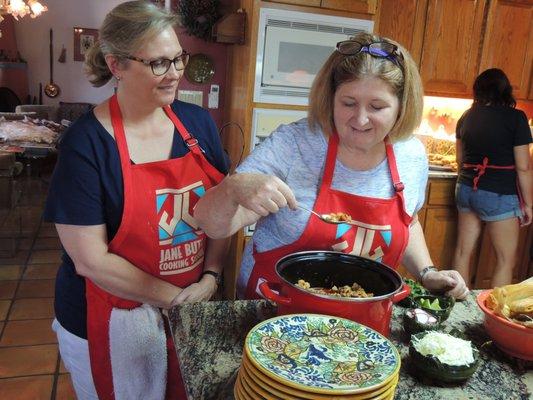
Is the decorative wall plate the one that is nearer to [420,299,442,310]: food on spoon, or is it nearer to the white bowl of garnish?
[420,299,442,310]: food on spoon

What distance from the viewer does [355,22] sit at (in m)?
3.00

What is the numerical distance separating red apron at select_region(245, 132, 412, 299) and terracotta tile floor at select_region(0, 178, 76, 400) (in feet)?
5.27

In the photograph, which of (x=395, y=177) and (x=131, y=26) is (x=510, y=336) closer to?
(x=395, y=177)

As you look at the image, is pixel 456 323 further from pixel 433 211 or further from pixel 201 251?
pixel 433 211

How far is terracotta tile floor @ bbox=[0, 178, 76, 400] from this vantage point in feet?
8.04

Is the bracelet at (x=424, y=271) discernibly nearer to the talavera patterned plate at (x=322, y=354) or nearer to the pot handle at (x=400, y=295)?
the pot handle at (x=400, y=295)

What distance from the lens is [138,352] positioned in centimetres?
135

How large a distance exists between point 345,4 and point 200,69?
107 centimetres

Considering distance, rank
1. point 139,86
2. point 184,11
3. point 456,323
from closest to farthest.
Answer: point 456,323
point 139,86
point 184,11

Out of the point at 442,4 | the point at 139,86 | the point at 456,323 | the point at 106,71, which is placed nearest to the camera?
the point at 456,323

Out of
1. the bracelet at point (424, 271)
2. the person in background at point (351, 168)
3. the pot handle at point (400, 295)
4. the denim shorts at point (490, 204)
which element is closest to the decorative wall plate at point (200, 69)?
the denim shorts at point (490, 204)

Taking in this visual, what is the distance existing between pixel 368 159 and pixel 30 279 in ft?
10.2

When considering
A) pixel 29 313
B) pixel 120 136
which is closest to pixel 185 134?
pixel 120 136

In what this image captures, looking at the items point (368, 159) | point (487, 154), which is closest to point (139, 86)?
point (368, 159)
